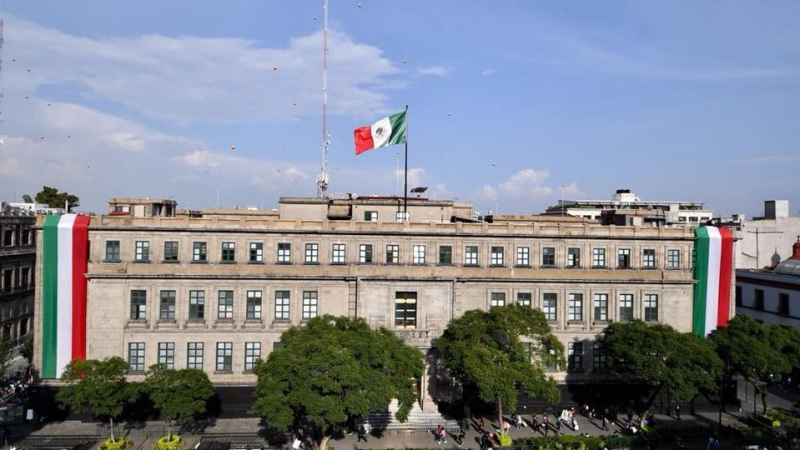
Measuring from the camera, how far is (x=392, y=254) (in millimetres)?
47906

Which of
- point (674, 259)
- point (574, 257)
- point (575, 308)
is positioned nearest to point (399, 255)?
point (574, 257)

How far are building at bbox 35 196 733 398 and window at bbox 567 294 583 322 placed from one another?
0.24 meters

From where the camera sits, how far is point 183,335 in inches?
1806

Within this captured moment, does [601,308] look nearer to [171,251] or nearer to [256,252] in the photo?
[256,252]

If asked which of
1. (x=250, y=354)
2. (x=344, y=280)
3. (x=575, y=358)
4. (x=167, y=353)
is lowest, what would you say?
(x=575, y=358)

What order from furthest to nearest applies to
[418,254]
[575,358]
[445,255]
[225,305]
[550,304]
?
[550,304] → [575,358] → [445,255] → [418,254] → [225,305]

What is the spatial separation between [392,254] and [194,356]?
1811 centimetres

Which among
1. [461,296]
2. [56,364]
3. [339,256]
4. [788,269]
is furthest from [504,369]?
[788,269]

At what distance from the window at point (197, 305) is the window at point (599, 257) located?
3311cm

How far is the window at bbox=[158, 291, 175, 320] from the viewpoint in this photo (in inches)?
1811

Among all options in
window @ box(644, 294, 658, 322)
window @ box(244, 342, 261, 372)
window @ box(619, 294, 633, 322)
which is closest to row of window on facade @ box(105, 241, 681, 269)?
window @ box(619, 294, 633, 322)

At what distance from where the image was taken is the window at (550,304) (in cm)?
4888

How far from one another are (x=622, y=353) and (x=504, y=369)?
413 inches

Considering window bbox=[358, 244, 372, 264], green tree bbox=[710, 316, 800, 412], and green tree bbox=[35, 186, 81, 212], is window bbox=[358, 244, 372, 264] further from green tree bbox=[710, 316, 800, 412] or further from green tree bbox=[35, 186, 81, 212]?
green tree bbox=[35, 186, 81, 212]
